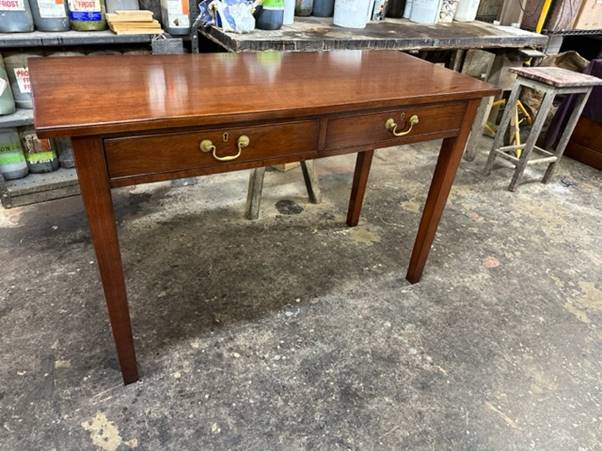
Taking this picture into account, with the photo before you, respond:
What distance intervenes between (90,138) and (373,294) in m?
1.28

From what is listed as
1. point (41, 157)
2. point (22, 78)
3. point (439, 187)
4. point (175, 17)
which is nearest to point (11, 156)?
point (41, 157)

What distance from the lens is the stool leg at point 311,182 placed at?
7.67 feet

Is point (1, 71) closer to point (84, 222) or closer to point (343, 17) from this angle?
point (84, 222)

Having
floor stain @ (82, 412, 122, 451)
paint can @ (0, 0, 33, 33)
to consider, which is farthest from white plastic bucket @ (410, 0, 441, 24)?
floor stain @ (82, 412, 122, 451)

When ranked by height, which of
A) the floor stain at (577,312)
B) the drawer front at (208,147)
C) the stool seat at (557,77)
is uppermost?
the drawer front at (208,147)

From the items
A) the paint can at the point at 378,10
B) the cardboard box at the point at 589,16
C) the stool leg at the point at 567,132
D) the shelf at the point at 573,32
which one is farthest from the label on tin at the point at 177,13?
the cardboard box at the point at 589,16

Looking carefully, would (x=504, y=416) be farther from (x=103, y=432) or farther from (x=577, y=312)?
(x=103, y=432)

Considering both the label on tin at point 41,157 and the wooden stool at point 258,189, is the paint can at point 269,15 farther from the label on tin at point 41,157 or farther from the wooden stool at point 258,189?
the label on tin at point 41,157

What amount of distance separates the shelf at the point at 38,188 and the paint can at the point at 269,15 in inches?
50.1

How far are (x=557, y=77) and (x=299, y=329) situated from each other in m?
2.19

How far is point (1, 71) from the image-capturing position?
1.95 m

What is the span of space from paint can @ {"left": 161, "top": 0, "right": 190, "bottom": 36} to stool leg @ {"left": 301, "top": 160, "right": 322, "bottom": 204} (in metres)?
0.91

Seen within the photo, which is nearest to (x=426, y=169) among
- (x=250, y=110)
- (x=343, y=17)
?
(x=343, y=17)

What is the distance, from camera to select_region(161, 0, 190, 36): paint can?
210 cm
